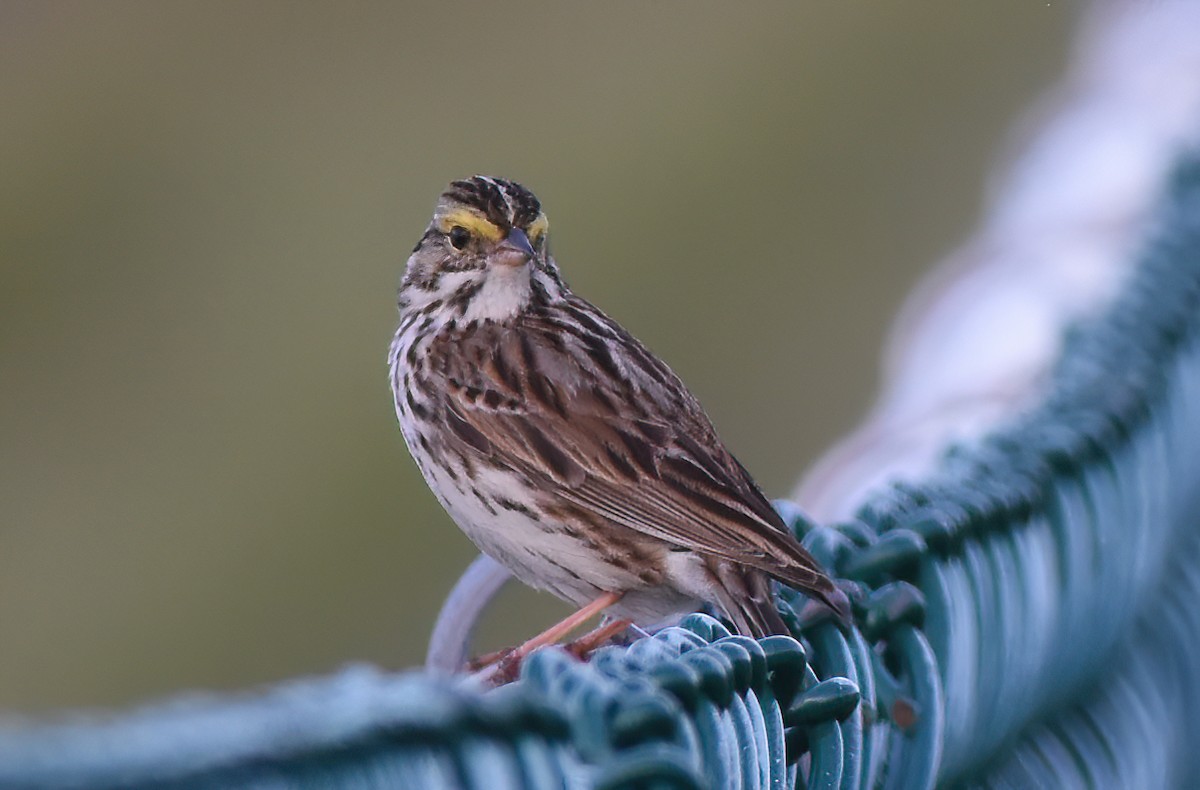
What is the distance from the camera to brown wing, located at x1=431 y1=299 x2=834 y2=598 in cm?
375

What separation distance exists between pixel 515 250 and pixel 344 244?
10230 mm

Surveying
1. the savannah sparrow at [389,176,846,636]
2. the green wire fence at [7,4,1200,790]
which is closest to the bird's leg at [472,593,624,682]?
the savannah sparrow at [389,176,846,636]

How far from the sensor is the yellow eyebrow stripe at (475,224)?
4469 millimetres

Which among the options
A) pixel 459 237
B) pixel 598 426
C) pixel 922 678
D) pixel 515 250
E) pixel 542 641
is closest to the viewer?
pixel 922 678

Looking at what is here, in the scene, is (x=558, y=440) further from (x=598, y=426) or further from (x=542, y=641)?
(x=542, y=641)

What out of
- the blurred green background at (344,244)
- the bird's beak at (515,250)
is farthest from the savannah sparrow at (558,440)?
the blurred green background at (344,244)

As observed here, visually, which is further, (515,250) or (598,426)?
(515,250)

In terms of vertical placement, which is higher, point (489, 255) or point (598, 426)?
point (489, 255)

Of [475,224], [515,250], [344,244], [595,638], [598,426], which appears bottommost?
[595,638]

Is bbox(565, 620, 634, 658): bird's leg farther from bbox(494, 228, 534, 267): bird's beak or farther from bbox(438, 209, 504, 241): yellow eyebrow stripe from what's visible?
bbox(438, 209, 504, 241): yellow eyebrow stripe

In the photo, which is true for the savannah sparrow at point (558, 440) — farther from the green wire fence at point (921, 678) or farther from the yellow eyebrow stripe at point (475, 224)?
the green wire fence at point (921, 678)

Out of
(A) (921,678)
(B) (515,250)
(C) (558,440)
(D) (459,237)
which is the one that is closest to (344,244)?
(D) (459,237)

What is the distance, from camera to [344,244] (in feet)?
47.5

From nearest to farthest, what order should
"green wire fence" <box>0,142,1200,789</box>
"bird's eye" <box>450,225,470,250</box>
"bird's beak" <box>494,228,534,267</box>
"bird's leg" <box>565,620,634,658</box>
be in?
"green wire fence" <box>0,142,1200,789</box>
"bird's leg" <box>565,620,634,658</box>
"bird's beak" <box>494,228,534,267</box>
"bird's eye" <box>450,225,470,250</box>
